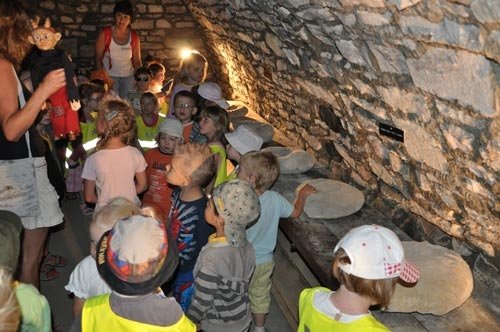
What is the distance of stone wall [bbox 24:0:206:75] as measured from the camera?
317 inches

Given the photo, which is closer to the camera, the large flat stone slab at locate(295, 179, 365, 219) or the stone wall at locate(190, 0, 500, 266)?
the stone wall at locate(190, 0, 500, 266)

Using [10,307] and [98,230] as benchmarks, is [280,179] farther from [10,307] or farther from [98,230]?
[10,307]

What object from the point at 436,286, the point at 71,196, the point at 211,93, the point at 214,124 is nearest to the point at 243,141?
the point at 214,124

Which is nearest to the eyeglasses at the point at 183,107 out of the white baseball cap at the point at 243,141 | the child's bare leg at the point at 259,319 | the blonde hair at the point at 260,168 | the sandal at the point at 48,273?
the white baseball cap at the point at 243,141

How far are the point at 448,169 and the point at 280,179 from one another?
1.85 metres

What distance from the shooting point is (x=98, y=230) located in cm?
252

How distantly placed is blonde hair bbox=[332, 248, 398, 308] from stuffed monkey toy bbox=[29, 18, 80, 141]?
2.64m

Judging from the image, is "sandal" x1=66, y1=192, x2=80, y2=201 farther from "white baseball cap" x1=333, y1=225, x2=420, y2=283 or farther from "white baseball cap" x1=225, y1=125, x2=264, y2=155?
"white baseball cap" x1=333, y1=225, x2=420, y2=283

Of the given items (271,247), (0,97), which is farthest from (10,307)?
(271,247)

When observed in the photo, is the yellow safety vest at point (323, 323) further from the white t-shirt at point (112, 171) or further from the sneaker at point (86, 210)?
the sneaker at point (86, 210)

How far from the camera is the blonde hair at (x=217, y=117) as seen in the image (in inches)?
168

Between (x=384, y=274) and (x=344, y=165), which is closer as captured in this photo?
(x=384, y=274)

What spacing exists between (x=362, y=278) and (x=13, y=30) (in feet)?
7.19

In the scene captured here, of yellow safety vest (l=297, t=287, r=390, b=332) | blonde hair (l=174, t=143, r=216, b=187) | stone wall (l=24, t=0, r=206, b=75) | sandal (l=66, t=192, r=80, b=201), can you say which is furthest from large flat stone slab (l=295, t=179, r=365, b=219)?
stone wall (l=24, t=0, r=206, b=75)
